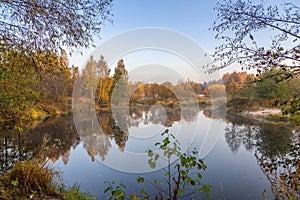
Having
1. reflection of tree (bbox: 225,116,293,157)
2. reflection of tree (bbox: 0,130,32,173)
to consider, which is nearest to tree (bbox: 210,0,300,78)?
reflection of tree (bbox: 225,116,293,157)

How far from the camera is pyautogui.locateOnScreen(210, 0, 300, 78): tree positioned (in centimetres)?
137

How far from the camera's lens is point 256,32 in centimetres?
155

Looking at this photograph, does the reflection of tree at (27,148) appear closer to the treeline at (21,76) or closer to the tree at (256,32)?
the treeline at (21,76)

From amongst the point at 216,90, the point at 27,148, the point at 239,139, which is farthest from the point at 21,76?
the point at 239,139

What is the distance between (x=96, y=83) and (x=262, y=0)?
13394mm

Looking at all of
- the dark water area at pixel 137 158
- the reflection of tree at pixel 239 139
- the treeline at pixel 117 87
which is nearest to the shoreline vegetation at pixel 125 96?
the treeline at pixel 117 87

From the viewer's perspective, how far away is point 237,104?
18891 mm

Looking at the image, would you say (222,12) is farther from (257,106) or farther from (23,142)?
(257,106)

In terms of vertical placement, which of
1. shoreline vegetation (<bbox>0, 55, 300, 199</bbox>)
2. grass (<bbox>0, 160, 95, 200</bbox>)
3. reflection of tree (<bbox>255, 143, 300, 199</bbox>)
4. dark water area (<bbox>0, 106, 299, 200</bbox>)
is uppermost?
shoreline vegetation (<bbox>0, 55, 300, 199</bbox>)

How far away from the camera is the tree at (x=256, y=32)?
137 centimetres

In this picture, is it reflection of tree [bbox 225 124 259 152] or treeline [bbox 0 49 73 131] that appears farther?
reflection of tree [bbox 225 124 259 152]

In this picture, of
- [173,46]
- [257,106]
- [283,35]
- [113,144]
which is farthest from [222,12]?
[257,106]

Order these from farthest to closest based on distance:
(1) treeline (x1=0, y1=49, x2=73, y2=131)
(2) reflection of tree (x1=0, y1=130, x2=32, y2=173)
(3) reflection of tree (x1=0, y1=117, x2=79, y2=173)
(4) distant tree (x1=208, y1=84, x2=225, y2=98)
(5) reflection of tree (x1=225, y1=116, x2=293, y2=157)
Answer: (4) distant tree (x1=208, y1=84, x2=225, y2=98), (5) reflection of tree (x1=225, y1=116, x2=293, y2=157), (3) reflection of tree (x1=0, y1=117, x2=79, y2=173), (2) reflection of tree (x1=0, y1=130, x2=32, y2=173), (1) treeline (x1=0, y1=49, x2=73, y2=131)

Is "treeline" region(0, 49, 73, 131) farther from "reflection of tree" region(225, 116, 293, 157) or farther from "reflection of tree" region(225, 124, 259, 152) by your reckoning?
"reflection of tree" region(225, 124, 259, 152)
